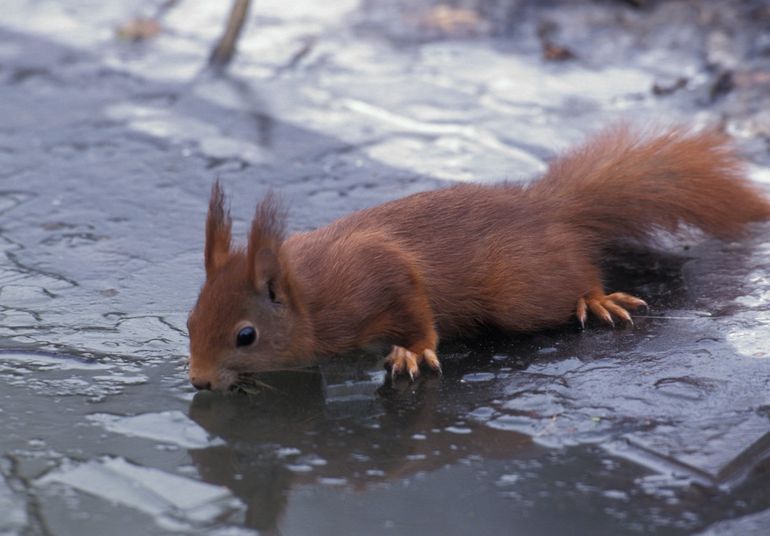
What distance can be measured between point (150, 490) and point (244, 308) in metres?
0.66

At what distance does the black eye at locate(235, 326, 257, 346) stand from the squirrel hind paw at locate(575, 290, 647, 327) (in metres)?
1.06

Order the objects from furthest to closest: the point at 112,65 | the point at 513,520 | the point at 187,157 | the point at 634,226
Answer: the point at 112,65, the point at 187,157, the point at 634,226, the point at 513,520

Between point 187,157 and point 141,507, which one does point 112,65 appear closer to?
point 187,157

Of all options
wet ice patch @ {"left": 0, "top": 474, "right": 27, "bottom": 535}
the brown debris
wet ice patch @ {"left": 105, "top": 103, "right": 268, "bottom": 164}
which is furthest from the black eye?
the brown debris

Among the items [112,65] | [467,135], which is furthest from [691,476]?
[112,65]

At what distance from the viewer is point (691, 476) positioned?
9.25 feet

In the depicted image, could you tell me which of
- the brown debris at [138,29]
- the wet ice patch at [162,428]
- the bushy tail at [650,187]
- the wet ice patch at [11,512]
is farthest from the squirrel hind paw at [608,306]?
the brown debris at [138,29]

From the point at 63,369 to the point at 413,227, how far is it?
115 cm

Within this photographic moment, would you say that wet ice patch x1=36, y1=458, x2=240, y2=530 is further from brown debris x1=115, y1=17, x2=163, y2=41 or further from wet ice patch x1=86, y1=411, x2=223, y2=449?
brown debris x1=115, y1=17, x2=163, y2=41

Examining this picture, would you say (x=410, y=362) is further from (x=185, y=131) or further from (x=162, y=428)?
(x=185, y=131)

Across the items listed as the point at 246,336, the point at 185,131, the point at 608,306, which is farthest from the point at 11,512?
the point at 185,131

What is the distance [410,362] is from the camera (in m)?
3.48

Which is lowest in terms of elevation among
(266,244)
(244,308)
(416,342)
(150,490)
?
(150,490)

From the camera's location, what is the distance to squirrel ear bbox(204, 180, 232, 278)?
134 inches
